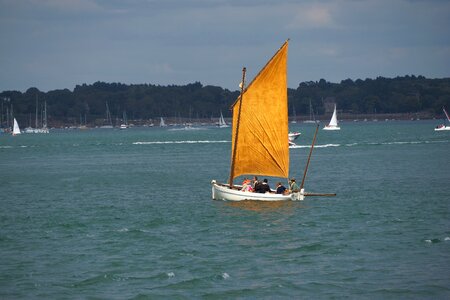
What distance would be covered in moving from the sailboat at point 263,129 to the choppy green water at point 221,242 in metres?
2.72

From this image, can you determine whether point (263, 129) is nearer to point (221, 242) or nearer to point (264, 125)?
point (264, 125)

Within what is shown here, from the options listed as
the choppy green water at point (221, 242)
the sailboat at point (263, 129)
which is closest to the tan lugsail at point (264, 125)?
the sailboat at point (263, 129)

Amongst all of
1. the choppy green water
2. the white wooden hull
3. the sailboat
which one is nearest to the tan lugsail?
the sailboat

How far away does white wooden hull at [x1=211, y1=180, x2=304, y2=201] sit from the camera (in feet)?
192

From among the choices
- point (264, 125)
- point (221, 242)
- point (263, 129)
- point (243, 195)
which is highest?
point (264, 125)

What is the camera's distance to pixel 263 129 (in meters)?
60.8

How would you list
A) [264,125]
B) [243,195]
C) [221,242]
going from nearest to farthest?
[221,242]
[243,195]
[264,125]

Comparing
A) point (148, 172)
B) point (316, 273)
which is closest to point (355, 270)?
point (316, 273)

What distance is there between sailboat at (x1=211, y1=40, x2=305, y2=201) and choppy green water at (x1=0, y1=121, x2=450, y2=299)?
107 inches

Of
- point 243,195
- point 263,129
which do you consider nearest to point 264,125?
point 263,129

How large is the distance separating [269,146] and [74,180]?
35988 mm

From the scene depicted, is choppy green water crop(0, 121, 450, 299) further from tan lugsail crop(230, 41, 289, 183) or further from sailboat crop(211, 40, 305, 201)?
tan lugsail crop(230, 41, 289, 183)

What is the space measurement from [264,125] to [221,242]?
16.1m

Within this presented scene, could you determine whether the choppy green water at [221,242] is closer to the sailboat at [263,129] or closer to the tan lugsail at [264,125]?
the sailboat at [263,129]
